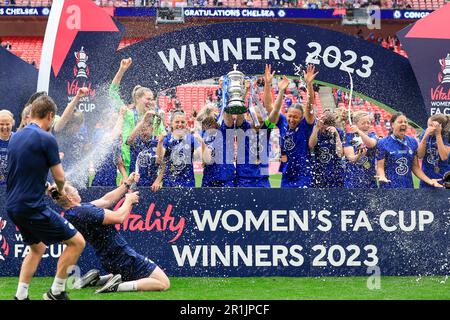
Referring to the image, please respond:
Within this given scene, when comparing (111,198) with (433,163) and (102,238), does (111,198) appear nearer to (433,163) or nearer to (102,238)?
(102,238)

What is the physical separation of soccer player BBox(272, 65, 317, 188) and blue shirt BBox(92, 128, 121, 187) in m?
1.79

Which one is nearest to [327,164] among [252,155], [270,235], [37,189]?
[252,155]

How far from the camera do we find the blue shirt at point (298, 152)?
7.78 meters

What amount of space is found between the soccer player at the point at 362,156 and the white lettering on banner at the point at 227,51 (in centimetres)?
108

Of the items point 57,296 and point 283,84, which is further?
point 283,84

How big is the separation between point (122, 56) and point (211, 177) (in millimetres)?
1858

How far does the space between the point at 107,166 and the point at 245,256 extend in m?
2.03

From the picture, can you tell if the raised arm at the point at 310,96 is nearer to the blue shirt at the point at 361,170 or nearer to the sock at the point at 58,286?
the blue shirt at the point at 361,170

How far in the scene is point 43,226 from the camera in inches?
227

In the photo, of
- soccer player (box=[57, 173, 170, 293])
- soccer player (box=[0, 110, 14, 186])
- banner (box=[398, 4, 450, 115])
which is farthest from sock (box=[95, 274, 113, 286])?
banner (box=[398, 4, 450, 115])

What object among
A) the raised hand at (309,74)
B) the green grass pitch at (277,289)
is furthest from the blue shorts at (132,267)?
the raised hand at (309,74)

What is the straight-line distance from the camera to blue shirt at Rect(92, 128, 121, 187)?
8.25m

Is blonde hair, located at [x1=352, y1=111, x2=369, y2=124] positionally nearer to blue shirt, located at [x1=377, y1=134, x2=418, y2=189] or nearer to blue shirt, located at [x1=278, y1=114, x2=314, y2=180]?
blue shirt, located at [x1=377, y1=134, x2=418, y2=189]

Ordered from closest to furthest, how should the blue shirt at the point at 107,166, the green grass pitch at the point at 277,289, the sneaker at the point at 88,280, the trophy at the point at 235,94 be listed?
the green grass pitch at the point at 277,289
the sneaker at the point at 88,280
the trophy at the point at 235,94
the blue shirt at the point at 107,166
